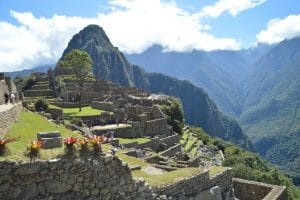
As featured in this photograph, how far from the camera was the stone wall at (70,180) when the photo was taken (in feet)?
37.6

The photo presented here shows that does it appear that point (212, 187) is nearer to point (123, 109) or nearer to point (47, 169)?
point (47, 169)

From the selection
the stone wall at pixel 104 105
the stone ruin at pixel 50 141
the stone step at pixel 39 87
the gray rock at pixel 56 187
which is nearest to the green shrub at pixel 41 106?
the stone wall at pixel 104 105

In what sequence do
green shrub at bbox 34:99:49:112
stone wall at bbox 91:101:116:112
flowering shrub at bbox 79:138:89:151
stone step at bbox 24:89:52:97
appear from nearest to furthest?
1. flowering shrub at bbox 79:138:89:151
2. green shrub at bbox 34:99:49:112
3. stone wall at bbox 91:101:116:112
4. stone step at bbox 24:89:52:97

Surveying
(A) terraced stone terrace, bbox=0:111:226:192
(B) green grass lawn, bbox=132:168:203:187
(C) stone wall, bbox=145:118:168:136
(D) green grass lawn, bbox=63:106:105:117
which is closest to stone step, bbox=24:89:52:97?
(D) green grass lawn, bbox=63:106:105:117

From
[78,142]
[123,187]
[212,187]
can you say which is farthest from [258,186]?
[78,142]

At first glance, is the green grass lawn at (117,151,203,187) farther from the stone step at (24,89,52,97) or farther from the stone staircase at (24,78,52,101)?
the stone step at (24,89,52,97)

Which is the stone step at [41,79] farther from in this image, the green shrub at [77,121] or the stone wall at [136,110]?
the green shrub at [77,121]

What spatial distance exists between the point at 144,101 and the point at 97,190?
255ft

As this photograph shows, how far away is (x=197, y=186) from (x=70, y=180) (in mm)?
6771

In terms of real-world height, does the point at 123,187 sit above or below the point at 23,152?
below

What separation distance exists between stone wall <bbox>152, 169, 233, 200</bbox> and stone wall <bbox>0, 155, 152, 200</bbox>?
7.06ft

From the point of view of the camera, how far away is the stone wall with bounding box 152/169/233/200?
16219mm

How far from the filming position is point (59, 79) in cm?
10175

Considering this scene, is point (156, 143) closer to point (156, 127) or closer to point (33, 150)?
point (156, 127)
